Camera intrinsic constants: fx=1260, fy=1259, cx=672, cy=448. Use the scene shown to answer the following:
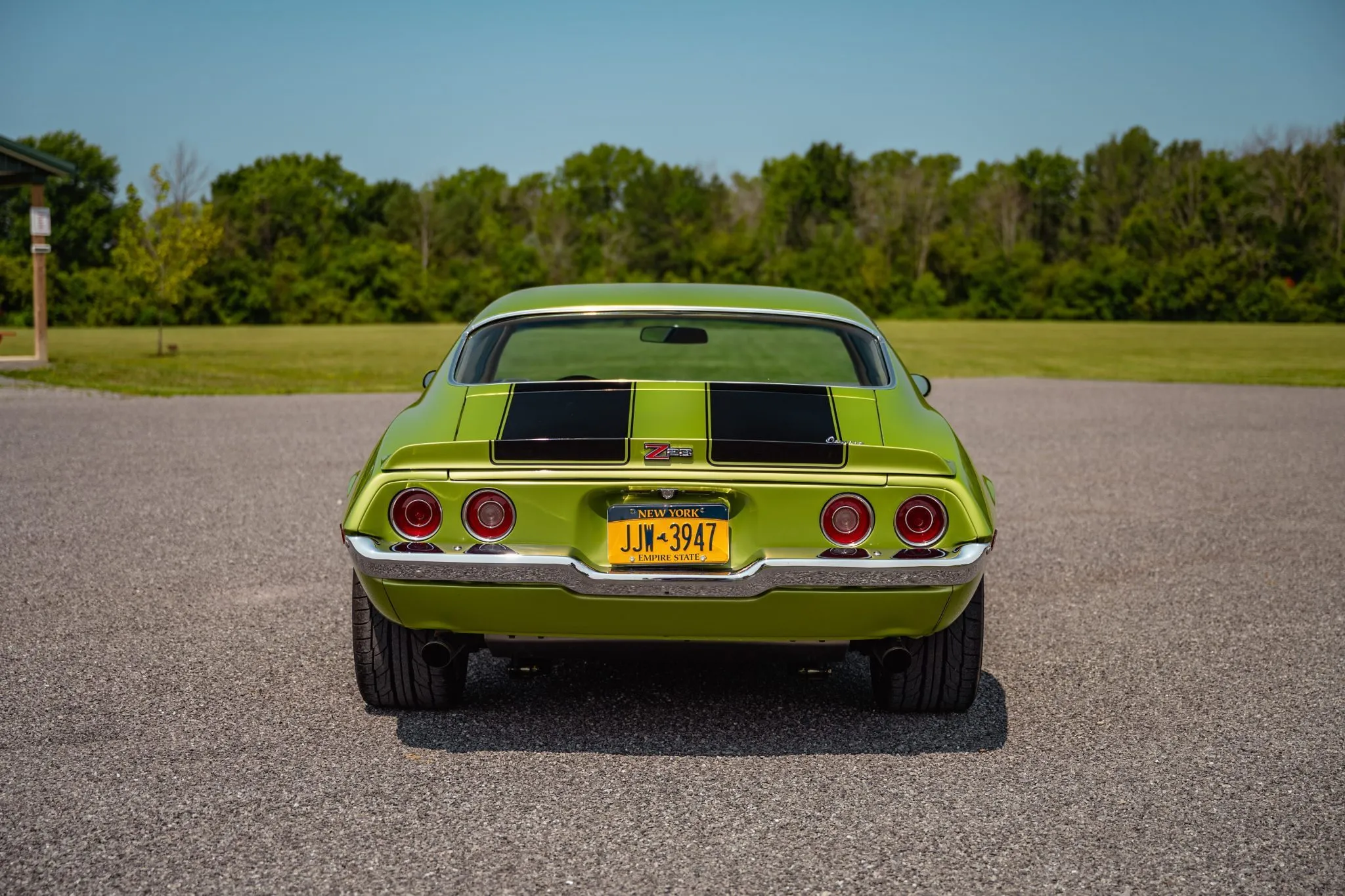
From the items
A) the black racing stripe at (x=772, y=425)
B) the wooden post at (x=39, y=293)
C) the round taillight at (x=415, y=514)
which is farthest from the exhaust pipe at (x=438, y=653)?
the wooden post at (x=39, y=293)

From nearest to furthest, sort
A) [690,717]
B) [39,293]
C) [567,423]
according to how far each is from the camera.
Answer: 1. [567,423]
2. [690,717]
3. [39,293]

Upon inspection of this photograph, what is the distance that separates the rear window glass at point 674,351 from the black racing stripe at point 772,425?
117mm

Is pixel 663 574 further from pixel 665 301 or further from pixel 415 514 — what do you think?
pixel 665 301

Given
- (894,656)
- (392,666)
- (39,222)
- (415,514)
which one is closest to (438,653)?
(392,666)

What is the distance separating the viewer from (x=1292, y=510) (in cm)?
872

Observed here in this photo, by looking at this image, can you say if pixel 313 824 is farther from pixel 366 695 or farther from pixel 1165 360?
pixel 1165 360

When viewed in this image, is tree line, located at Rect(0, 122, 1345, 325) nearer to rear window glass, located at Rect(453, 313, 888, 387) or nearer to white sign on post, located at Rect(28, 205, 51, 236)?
rear window glass, located at Rect(453, 313, 888, 387)

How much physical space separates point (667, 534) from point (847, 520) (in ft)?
1.67

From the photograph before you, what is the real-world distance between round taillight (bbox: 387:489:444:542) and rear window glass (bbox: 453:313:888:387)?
2.35ft

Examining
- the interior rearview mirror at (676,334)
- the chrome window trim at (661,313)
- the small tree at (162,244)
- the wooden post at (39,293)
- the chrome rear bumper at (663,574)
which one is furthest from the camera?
the small tree at (162,244)

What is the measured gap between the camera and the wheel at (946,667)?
3.99m

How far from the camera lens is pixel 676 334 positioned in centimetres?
464

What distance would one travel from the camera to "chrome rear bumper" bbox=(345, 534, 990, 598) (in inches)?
137

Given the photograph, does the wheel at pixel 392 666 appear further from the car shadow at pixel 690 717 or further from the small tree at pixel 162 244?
the small tree at pixel 162 244
